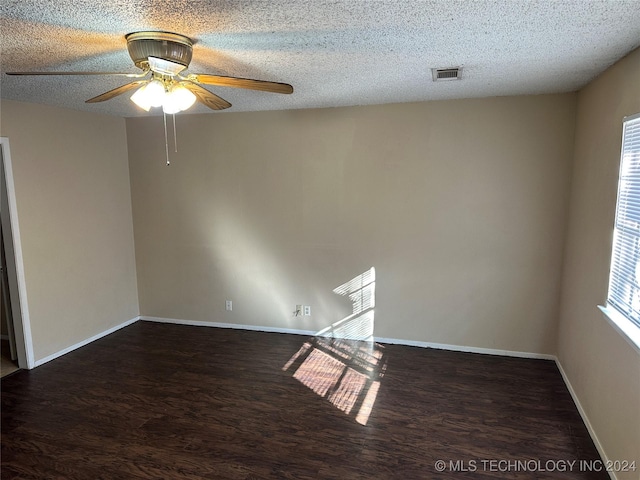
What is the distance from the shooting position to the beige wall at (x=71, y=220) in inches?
143

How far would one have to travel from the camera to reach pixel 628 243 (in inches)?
89.1

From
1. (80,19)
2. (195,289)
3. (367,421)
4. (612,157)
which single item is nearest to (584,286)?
(612,157)

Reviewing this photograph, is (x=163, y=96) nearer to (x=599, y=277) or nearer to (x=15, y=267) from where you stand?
(x=15, y=267)

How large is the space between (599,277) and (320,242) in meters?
2.46

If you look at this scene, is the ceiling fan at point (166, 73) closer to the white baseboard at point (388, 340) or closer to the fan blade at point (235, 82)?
the fan blade at point (235, 82)

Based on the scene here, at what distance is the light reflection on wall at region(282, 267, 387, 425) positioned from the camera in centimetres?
320

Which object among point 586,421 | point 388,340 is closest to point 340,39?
point 586,421

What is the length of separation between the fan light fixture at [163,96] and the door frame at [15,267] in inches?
85.6

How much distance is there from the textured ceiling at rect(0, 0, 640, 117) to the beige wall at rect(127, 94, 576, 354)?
68 centimetres

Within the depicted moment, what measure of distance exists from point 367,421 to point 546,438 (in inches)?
46.2

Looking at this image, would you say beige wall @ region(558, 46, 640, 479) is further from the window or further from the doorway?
the doorway

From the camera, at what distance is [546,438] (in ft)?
8.76

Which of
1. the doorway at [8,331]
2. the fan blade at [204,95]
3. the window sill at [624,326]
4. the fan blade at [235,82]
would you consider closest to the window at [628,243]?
the window sill at [624,326]

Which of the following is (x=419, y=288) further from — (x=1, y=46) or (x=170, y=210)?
(x=1, y=46)
